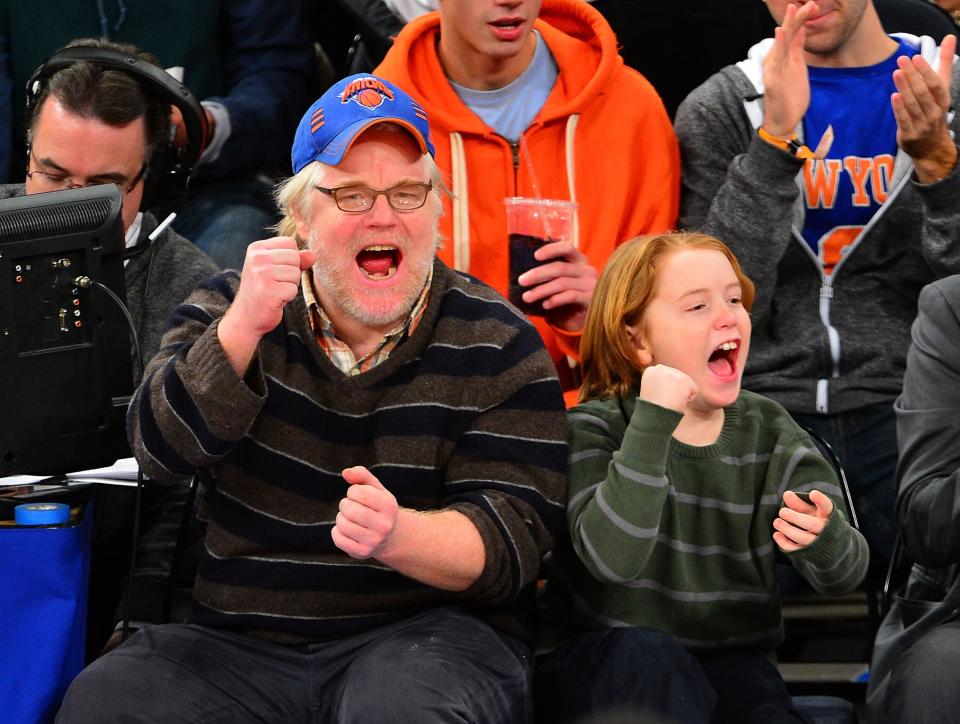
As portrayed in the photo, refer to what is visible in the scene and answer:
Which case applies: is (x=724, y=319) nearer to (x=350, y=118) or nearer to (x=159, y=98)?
(x=350, y=118)

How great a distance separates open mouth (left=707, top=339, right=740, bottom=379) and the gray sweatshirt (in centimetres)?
60

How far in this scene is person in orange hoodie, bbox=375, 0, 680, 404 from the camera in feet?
10.2

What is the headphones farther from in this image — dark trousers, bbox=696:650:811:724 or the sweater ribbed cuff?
dark trousers, bbox=696:650:811:724

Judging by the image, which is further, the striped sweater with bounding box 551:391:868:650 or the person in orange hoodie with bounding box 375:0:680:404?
the person in orange hoodie with bounding box 375:0:680:404

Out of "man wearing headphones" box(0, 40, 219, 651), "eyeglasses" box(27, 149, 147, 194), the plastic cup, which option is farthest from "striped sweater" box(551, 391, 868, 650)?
"eyeglasses" box(27, 149, 147, 194)

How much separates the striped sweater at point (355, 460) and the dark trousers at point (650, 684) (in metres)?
0.14

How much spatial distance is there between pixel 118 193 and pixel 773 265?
53.0 inches

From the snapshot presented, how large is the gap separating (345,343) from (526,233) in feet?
1.78

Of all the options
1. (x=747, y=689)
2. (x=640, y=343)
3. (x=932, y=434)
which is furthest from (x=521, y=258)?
(x=747, y=689)

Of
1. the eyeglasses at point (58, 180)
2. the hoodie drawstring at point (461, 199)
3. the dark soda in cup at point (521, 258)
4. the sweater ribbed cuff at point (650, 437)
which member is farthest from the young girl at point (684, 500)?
the eyeglasses at point (58, 180)

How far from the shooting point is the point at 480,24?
3100 millimetres

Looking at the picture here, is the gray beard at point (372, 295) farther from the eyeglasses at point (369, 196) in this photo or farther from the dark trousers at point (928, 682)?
the dark trousers at point (928, 682)

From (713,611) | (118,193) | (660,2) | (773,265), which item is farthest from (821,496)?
(660,2)

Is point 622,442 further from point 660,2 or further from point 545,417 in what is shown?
point 660,2
